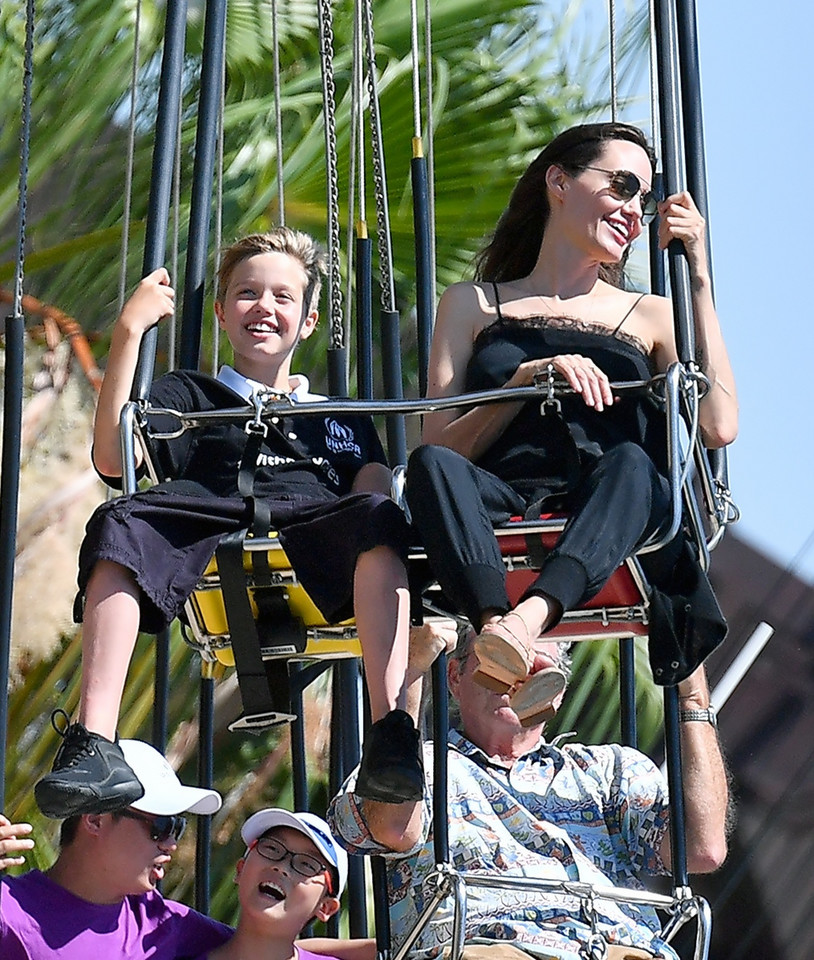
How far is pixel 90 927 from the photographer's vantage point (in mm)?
3641

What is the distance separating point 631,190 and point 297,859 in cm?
149

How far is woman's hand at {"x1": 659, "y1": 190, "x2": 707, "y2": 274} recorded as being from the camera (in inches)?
147

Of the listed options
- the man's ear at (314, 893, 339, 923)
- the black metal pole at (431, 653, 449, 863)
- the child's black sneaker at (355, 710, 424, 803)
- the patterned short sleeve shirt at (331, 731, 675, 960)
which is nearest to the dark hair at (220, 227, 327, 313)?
the black metal pole at (431, 653, 449, 863)

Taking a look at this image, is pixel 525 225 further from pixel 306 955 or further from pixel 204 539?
pixel 306 955

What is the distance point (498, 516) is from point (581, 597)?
0.30m

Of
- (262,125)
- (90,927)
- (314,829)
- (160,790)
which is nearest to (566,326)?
(314,829)

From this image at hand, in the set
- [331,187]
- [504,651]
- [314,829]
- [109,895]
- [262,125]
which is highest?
[262,125]

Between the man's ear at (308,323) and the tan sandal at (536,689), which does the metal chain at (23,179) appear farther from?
the tan sandal at (536,689)

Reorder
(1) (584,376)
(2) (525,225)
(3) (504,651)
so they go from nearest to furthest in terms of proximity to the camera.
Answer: (3) (504,651) → (1) (584,376) → (2) (525,225)

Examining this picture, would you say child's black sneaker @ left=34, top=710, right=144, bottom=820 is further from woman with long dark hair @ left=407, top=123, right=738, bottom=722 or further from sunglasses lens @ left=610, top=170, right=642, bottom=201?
sunglasses lens @ left=610, top=170, right=642, bottom=201

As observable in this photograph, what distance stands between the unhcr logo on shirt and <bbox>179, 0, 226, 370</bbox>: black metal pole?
30cm

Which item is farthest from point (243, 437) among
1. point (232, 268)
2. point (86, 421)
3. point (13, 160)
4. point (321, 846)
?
point (13, 160)

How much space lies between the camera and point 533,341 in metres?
3.94

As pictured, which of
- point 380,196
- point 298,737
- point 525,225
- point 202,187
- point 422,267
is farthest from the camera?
point 298,737
